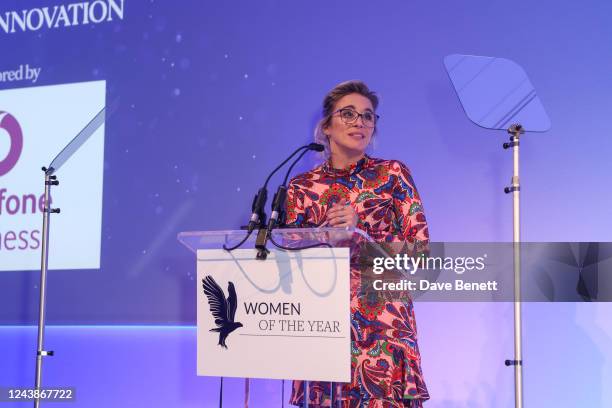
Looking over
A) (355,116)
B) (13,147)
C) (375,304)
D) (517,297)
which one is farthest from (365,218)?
(13,147)

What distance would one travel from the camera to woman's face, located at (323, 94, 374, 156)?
2635 mm

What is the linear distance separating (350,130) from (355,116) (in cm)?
6

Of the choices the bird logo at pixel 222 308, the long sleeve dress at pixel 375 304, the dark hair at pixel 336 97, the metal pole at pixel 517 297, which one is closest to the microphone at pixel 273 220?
the bird logo at pixel 222 308

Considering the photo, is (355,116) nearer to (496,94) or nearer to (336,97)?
(336,97)

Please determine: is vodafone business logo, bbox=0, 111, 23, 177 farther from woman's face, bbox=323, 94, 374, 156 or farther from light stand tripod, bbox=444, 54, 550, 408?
light stand tripod, bbox=444, 54, 550, 408

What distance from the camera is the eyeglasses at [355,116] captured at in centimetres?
266

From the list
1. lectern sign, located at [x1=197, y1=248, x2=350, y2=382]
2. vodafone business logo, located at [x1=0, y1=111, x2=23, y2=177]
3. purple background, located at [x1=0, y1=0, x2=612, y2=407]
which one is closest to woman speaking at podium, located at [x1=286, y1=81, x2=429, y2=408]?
lectern sign, located at [x1=197, y1=248, x2=350, y2=382]

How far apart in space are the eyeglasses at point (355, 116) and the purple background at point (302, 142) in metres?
0.80

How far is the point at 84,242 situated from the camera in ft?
12.9

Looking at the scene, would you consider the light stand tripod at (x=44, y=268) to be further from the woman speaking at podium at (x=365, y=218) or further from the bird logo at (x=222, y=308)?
the bird logo at (x=222, y=308)

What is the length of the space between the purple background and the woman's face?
0.78 metres

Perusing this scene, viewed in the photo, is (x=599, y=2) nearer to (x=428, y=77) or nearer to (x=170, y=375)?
(x=428, y=77)

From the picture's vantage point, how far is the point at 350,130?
2.64 m

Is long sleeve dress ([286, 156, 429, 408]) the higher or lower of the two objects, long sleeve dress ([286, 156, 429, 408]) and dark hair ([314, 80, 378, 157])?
the lower
